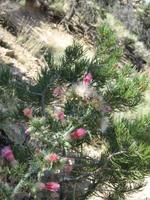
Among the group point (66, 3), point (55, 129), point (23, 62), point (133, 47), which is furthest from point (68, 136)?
point (133, 47)

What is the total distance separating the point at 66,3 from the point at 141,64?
3625 mm

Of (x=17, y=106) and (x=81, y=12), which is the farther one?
(x=81, y=12)

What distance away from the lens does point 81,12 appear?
68.4 feet

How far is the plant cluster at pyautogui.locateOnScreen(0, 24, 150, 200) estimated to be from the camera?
3844mm

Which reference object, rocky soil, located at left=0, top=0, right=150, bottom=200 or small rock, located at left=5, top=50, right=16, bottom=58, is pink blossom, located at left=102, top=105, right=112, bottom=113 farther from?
small rock, located at left=5, top=50, right=16, bottom=58

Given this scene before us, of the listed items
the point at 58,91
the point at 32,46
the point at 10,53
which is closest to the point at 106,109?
the point at 58,91

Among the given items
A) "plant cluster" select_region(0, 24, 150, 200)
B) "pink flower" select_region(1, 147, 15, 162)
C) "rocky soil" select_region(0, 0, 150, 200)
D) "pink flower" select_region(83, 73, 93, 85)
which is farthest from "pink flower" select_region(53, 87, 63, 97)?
"rocky soil" select_region(0, 0, 150, 200)

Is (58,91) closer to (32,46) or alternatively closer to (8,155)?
(8,155)

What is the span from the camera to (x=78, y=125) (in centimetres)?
397

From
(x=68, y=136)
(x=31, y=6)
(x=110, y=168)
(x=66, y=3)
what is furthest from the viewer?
(x=66, y=3)

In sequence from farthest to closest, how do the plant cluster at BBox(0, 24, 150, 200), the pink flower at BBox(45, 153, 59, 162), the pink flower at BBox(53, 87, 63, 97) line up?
the pink flower at BBox(53, 87, 63, 97), the plant cluster at BBox(0, 24, 150, 200), the pink flower at BBox(45, 153, 59, 162)

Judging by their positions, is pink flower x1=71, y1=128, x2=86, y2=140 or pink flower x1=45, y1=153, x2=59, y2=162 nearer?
pink flower x1=45, y1=153, x2=59, y2=162

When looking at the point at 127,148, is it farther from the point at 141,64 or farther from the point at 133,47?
the point at 133,47

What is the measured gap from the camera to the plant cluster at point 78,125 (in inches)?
151
